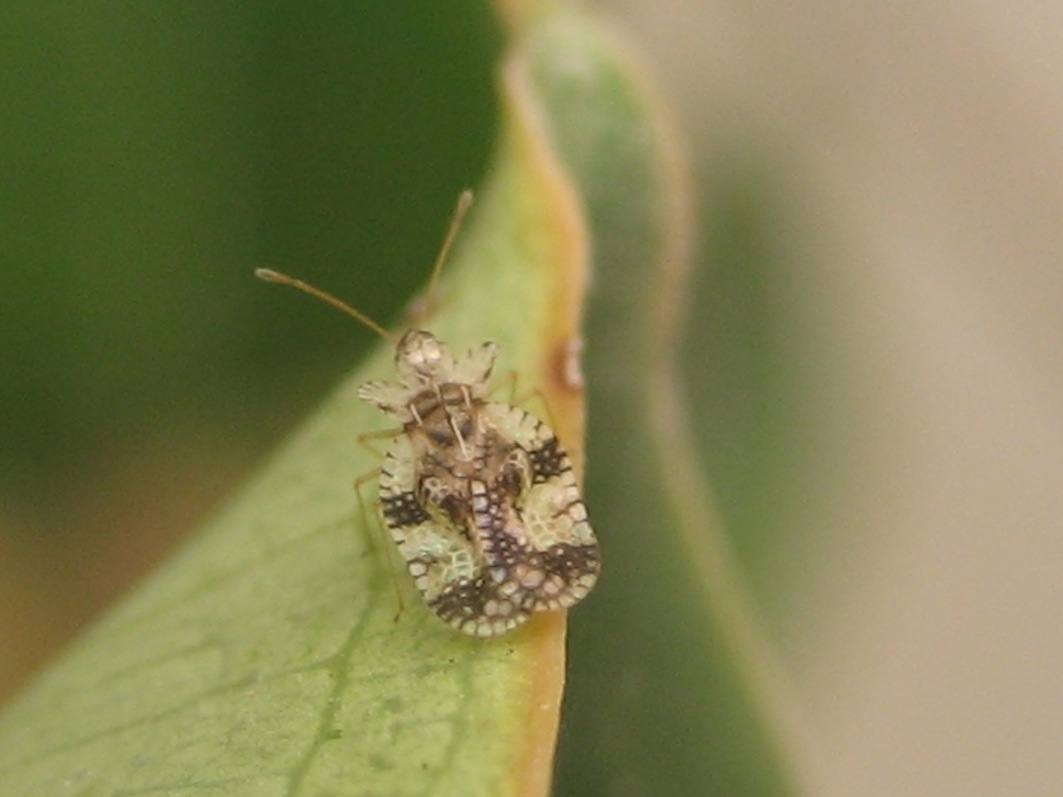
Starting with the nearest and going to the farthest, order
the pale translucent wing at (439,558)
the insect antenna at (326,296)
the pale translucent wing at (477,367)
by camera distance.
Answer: the pale translucent wing at (439,558) → the pale translucent wing at (477,367) → the insect antenna at (326,296)

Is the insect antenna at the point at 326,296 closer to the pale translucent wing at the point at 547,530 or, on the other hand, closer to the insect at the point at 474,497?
the insect at the point at 474,497

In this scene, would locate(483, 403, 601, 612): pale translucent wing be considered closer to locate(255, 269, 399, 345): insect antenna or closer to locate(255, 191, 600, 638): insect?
locate(255, 191, 600, 638): insect

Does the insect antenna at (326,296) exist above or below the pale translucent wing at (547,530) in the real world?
below

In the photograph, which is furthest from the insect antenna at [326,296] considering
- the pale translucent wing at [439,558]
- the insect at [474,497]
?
the pale translucent wing at [439,558]

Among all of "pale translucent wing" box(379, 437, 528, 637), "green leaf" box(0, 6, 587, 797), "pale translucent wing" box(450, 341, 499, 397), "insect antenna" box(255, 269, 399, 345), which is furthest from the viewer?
"insect antenna" box(255, 269, 399, 345)

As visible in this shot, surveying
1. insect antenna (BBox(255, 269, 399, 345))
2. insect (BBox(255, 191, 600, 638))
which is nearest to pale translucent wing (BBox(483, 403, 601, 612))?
insect (BBox(255, 191, 600, 638))

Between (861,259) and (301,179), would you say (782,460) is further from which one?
(861,259)

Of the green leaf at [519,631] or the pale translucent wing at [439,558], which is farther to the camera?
the pale translucent wing at [439,558]

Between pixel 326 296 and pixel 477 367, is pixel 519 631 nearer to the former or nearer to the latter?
pixel 477 367

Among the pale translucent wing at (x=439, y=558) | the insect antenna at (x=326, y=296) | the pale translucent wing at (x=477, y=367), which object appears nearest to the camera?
the pale translucent wing at (x=439, y=558)
